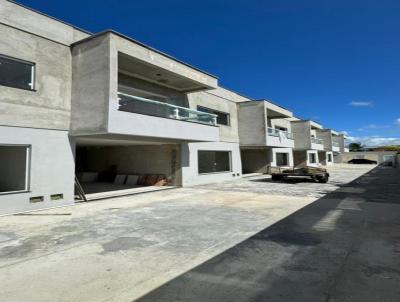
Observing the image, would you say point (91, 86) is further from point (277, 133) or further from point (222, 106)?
point (277, 133)

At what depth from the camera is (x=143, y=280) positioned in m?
4.33

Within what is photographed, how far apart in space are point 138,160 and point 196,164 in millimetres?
3916

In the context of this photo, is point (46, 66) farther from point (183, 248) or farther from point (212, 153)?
point (212, 153)

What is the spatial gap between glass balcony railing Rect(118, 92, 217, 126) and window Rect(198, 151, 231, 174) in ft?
13.7

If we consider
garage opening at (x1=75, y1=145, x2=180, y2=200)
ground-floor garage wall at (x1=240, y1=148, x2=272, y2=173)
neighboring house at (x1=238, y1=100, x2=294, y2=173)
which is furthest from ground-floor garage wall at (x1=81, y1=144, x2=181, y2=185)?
ground-floor garage wall at (x1=240, y1=148, x2=272, y2=173)

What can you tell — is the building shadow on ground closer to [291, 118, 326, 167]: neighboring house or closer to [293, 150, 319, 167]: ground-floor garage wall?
[291, 118, 326, 167]: neighboring house

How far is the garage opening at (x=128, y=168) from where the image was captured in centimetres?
1773

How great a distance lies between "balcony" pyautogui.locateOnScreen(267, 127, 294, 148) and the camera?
24.7 meters

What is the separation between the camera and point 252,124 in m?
24.1

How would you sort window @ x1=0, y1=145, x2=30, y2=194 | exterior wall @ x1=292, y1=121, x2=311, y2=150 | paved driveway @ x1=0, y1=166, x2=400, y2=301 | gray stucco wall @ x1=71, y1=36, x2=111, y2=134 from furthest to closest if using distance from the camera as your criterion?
exterior wall @ x1=292, y1=121, x2=311, y2=150
gray stucco wall @ x1=71, y1=36, x2=111, y2=134
window @ x1=0, y1=145, x2=30, y2=194
paved driveway @ x1=0, y1=166, x2=400, y2=301

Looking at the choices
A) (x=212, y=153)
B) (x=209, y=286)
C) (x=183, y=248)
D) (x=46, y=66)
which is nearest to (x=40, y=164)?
(x=46, y=66)

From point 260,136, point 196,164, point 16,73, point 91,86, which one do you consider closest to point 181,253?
point 91,86

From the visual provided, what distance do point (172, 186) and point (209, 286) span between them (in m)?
13.6

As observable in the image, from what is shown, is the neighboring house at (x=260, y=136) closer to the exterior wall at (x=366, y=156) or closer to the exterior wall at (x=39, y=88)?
the exterior wall at (x=39, y=88)
